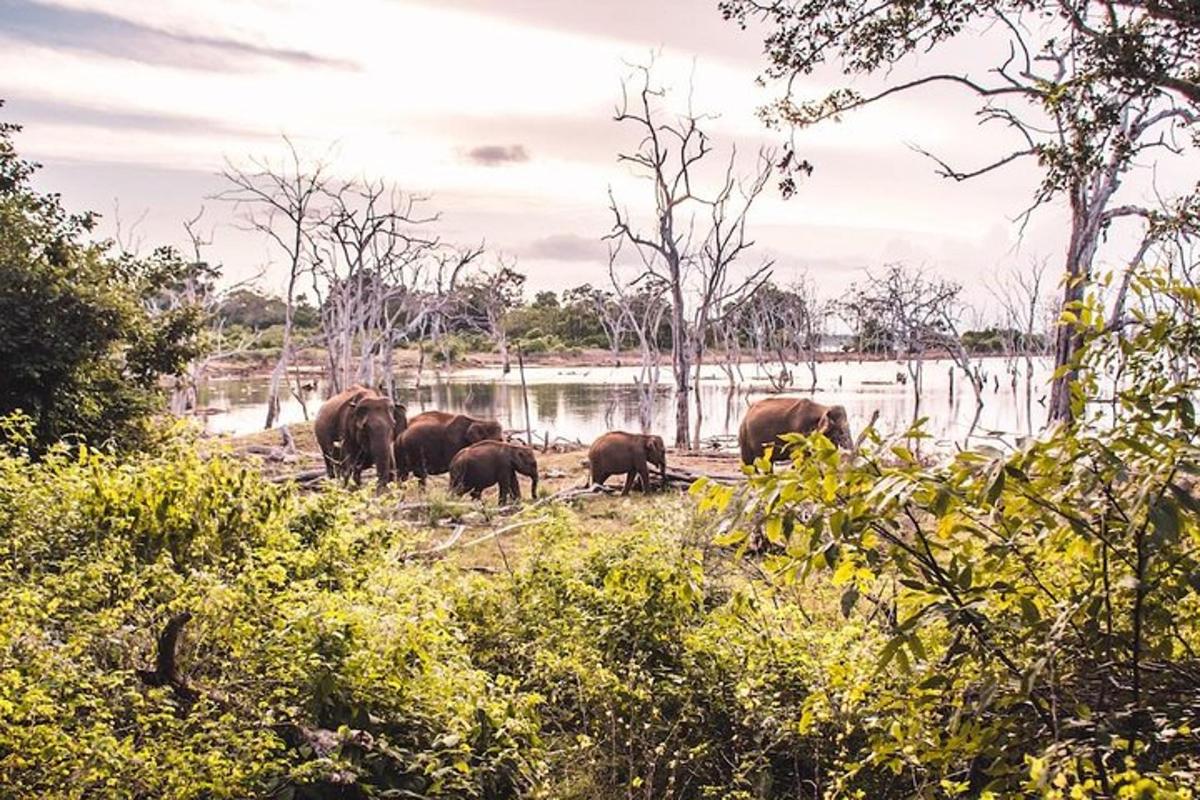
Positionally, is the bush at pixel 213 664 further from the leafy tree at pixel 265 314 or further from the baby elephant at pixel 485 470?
the leafy tree at pixel 265 314

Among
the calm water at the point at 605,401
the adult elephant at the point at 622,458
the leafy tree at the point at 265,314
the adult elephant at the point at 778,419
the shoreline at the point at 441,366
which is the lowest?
the calm water at the point at 605,401

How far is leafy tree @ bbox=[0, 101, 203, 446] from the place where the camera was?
10.6m

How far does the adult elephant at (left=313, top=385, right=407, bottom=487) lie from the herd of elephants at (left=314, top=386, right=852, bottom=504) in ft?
0.06

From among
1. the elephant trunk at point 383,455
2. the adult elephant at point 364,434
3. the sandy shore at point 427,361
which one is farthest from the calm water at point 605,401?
the elephant trunk at point 383,455

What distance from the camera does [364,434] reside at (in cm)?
1823

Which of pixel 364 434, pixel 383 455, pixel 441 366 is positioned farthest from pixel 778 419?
pixel 441 366

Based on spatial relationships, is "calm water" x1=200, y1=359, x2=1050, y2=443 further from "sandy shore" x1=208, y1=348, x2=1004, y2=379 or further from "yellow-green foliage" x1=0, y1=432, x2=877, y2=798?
"yellow-green foliage" x1=0, y1=432, x2=877, y2=798

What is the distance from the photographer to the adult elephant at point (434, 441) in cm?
1914

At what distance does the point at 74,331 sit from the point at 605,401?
134ft

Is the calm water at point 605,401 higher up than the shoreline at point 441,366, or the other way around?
the shoreline at point 441,366

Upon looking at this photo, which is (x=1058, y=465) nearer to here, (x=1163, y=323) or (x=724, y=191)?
(x=1163, y=323)

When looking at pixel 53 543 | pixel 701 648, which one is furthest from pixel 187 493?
pixel 701 648

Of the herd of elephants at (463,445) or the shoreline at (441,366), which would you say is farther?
the shoreline at (441,366)

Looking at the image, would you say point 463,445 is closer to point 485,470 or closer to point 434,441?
point 434,441
